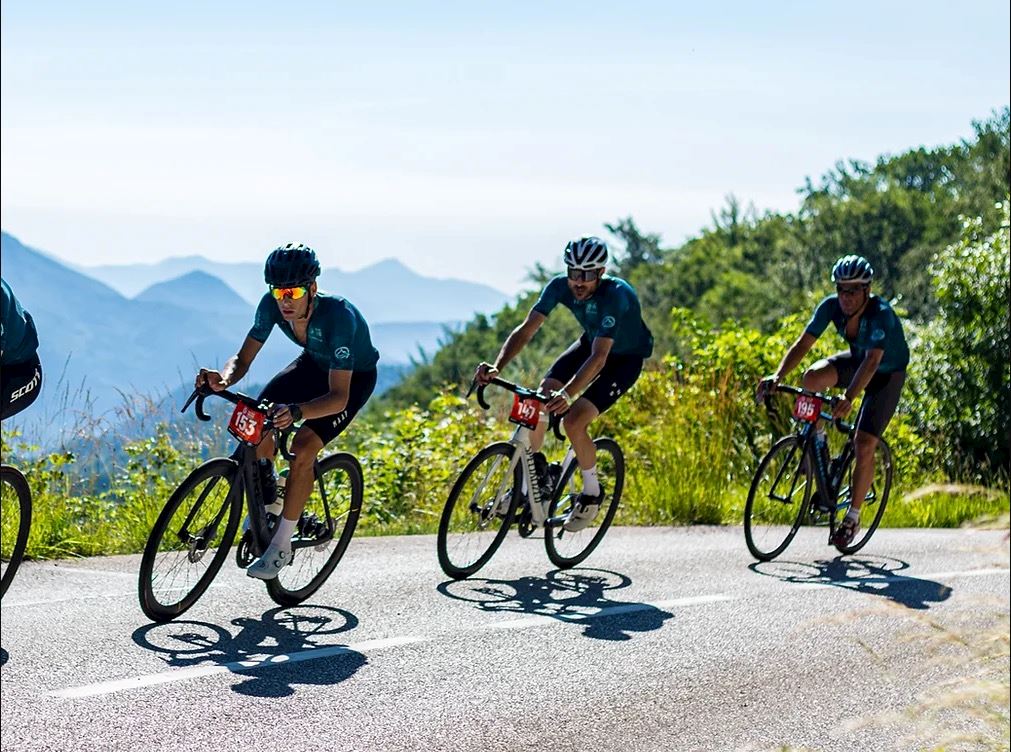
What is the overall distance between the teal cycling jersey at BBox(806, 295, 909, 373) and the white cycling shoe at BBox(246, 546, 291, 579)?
4342mm

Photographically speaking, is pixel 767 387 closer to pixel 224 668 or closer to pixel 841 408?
pixel 841 408

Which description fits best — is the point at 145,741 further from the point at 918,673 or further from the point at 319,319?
the point at 918,673

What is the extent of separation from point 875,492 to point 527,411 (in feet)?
12.3

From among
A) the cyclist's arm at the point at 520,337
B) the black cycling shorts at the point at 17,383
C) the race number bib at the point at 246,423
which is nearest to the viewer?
the race number bib at the point at 246,423

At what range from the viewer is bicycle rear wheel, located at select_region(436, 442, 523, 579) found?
8.60 m

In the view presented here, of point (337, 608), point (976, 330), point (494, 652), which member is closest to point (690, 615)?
point (494, 652)

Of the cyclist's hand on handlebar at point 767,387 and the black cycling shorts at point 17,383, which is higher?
the cyclist's hand on handlebar at point 767,387

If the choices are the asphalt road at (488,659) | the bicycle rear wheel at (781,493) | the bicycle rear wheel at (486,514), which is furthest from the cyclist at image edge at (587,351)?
the bicycle rear wheel at (781,493)

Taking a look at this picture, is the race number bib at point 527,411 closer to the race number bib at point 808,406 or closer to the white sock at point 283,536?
the white sock at point 283,536

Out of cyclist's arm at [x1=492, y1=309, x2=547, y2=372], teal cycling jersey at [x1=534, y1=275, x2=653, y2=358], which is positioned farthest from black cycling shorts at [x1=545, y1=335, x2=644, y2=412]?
cyclist's arm at [x1=492, y1=309, x2=547, y2=372]

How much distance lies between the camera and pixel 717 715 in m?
5.77

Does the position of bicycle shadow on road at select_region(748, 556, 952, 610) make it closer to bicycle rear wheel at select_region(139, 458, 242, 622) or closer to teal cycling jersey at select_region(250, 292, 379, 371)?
teal cycling jersey at select_region(250, 292, 379, 371)

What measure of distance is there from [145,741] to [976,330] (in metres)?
16.6

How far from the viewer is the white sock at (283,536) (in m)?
7.24
